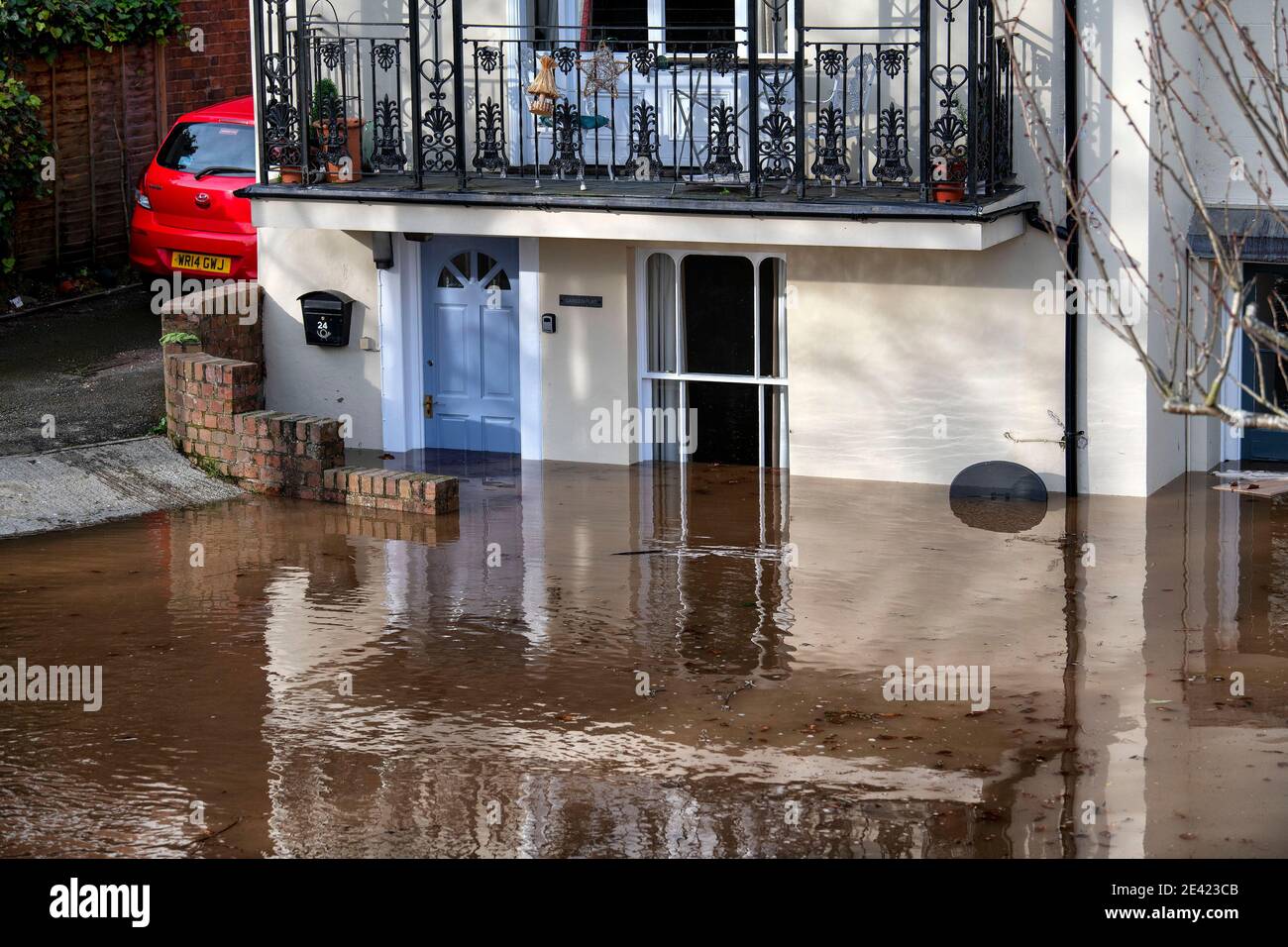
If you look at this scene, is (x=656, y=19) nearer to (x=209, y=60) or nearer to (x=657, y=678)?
(x=657, y=678)

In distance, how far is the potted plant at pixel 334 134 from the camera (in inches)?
592

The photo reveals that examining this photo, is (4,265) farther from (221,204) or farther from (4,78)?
(221,204)

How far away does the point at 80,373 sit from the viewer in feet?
53.5

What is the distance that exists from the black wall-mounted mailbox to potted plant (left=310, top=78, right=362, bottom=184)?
124 centimetres

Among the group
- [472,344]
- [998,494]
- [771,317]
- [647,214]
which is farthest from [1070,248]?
[472,344]

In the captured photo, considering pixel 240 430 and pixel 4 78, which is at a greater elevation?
pixel 4 78

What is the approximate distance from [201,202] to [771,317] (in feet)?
18.8

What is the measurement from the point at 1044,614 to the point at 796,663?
1.84 m

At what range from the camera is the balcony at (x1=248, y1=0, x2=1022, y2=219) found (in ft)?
44.0

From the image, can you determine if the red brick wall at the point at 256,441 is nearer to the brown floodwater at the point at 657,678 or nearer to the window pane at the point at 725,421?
the brown floodwater at the point at 657,678

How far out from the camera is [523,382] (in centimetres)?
1559

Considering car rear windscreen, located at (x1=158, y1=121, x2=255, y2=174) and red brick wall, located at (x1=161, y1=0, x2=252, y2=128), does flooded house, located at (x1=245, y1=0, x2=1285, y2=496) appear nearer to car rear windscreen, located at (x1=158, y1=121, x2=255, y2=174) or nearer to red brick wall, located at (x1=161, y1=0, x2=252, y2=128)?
car rear windscreen, located at (x1=158, y1=121, x2=255, y2=174)

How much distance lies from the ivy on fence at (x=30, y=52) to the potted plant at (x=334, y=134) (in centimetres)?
460

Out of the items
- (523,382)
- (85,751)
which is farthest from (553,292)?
(85,751)
